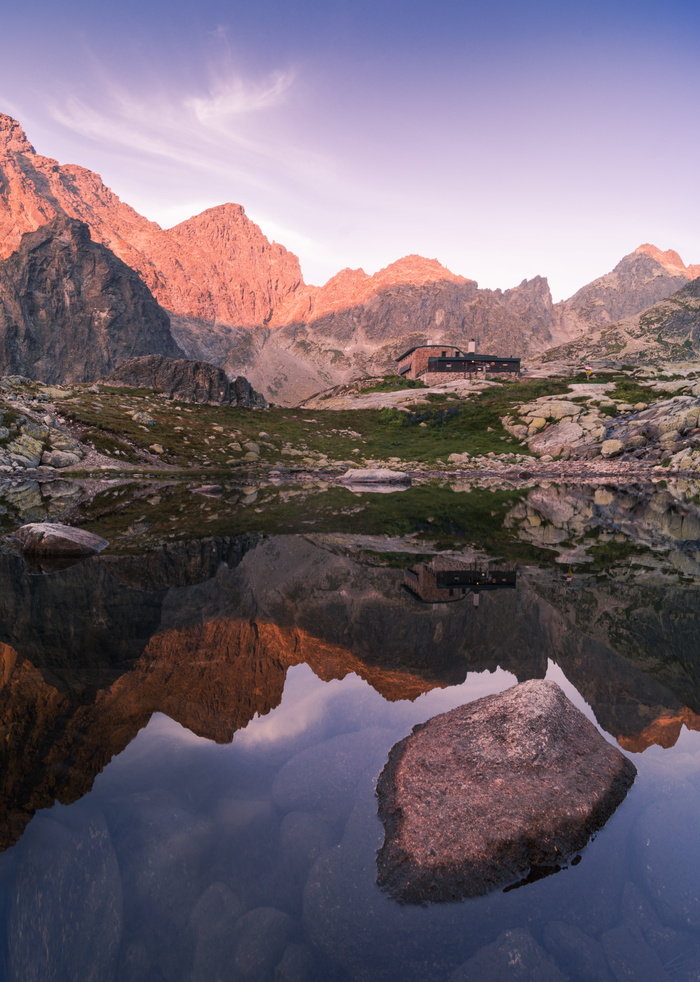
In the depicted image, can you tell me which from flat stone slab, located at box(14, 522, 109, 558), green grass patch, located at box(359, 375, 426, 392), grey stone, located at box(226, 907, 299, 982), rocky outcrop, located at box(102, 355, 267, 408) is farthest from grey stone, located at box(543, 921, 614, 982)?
green grass patch, located at box(359, 375, 426, 392)

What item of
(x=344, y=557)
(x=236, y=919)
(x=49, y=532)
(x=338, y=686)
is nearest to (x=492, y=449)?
(x=344, y=557)

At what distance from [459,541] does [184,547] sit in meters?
12.6

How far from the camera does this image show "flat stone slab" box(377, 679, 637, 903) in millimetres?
5570

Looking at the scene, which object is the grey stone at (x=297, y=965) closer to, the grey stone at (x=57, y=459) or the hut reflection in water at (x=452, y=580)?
the hut reflection in water at (x=452, y=580)

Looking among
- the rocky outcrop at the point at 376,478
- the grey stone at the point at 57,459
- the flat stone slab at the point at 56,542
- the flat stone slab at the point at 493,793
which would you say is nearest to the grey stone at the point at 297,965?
the flat stone slab at the point at 493,793

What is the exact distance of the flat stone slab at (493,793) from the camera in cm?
557

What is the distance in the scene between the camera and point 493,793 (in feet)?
21.6

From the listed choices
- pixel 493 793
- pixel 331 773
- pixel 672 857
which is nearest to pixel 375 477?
pixel 331 773

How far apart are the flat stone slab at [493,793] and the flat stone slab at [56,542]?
17236 mm

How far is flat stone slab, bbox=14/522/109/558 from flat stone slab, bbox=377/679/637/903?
1724cm

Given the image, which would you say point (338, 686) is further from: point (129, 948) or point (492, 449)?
point (492, 449)

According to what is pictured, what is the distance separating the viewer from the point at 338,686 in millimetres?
9703

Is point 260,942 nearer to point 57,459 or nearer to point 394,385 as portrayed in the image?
point 57,459

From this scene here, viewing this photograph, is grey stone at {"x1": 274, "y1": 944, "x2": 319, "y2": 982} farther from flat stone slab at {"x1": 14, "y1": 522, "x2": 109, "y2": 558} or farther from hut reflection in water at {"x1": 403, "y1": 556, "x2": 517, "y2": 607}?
flat stone slab at {"x1": 14, "y1": 522, "x2": 109, "y2": 558}
